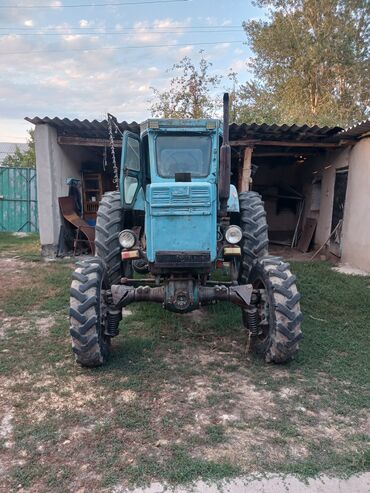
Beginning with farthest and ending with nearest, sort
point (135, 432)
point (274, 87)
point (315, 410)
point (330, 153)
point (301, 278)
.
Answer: point (274, 87), point (330, 153), point (301, 278), point (315, 410), point (135, 432)

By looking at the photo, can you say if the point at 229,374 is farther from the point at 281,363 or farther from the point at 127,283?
the point at 127,283

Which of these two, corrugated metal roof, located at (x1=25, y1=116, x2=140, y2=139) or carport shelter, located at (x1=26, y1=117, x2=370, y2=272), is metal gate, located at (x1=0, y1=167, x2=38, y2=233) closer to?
carport shelter, located at (x1=26, y1=117, x2=370, y2=272)

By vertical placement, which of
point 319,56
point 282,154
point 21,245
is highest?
point 319,56

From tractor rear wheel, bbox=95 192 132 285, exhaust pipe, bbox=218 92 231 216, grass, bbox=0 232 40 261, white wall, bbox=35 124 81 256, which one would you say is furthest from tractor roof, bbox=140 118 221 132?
grass, bbox=0 232 40 261

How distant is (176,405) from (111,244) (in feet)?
6.57

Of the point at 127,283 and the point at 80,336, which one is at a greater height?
the point at 127,283

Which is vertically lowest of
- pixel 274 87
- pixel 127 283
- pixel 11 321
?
pixel 11 321

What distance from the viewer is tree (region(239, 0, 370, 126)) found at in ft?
56.3

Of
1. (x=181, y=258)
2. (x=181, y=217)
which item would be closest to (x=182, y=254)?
(x=181, y=258)

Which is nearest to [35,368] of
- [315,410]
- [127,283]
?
[127,283]

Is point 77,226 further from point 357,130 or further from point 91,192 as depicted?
point 357,130

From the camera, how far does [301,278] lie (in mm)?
6836

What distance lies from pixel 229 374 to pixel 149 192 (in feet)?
5.68

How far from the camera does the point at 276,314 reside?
3430mm
